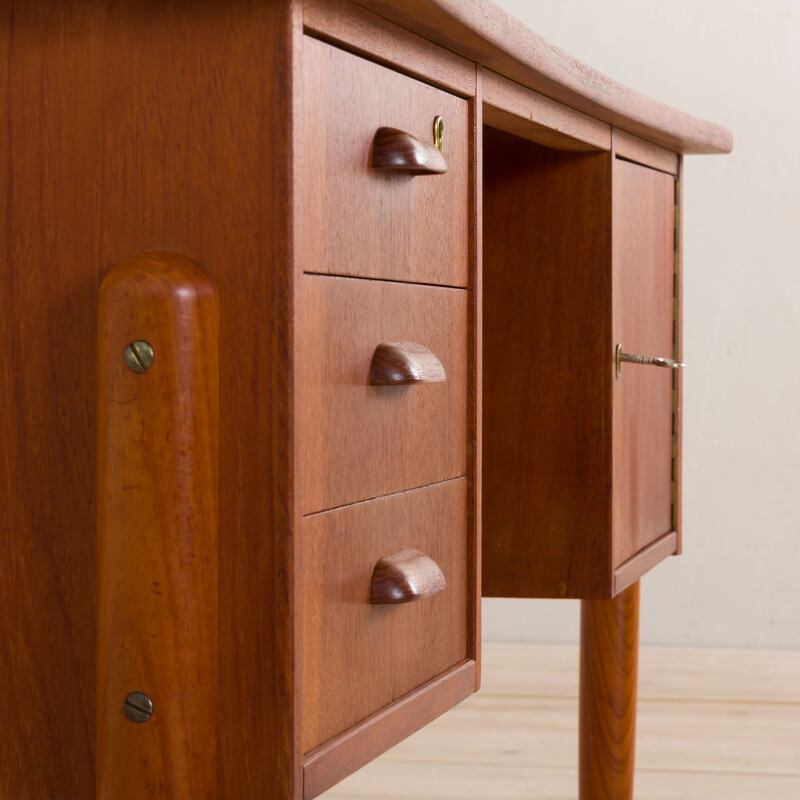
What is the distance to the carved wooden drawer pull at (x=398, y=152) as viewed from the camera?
2.62 feet

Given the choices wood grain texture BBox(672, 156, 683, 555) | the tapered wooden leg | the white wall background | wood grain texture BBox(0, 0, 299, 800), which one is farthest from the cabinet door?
the white wall background

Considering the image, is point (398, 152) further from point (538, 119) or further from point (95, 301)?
point (538, 119)

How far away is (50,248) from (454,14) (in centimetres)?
30

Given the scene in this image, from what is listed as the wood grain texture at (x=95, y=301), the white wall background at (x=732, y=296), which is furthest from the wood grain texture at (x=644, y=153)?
the white wall background at (x=732, y=296)

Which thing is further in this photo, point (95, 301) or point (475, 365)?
point (475, 365)

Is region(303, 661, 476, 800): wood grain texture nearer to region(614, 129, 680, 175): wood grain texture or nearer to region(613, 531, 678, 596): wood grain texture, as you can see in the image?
region(613, 531, 678, 596): wood grain texture

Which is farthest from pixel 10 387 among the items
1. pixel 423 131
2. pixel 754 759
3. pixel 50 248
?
pixel 754 759

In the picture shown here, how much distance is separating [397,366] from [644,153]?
0.71 meters

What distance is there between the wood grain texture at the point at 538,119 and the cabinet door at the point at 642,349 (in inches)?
3.2

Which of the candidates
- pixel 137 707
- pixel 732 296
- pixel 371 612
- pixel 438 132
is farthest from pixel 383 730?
pixel 732 296

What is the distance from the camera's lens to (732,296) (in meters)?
2.60

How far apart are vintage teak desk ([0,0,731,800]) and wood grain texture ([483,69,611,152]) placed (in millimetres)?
91

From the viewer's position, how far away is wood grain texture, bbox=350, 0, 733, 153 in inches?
32.2

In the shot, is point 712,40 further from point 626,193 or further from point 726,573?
point 626,193
